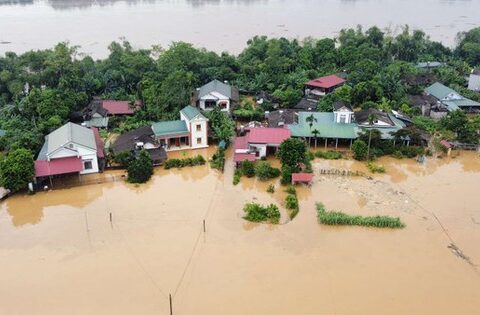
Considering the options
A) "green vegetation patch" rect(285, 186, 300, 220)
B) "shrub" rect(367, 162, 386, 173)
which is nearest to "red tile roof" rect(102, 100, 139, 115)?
"green vegetation patch" rect(285, 186, 300, 220)

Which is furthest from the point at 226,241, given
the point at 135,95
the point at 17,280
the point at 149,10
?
the point at 149,10

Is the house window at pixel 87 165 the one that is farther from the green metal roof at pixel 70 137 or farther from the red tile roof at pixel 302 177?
the red tile roof at pixel 302 177

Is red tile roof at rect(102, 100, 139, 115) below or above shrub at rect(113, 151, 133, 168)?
above

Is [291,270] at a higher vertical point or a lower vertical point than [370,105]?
lower

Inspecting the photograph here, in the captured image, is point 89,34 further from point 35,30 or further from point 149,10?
point 149,10

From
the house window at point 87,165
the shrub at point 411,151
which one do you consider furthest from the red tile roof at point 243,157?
the shrub at point 411,151

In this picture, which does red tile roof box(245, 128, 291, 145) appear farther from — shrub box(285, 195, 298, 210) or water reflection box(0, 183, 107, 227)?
water reflection box(0, 183, 107, 227)
